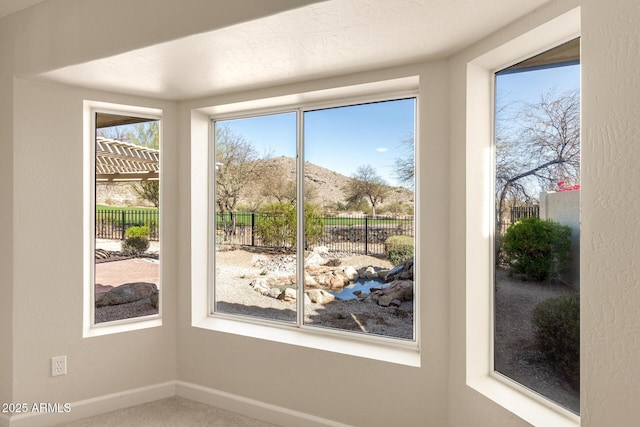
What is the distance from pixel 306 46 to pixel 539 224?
148cm

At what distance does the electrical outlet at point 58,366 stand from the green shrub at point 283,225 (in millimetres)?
1614

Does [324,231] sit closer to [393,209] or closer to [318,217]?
[318,217]

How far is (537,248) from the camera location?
185 centimetres

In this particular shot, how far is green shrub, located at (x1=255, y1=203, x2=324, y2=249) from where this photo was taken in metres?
2.84

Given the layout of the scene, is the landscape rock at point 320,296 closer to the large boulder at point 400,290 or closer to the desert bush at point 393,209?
the large boulder at point 400,290

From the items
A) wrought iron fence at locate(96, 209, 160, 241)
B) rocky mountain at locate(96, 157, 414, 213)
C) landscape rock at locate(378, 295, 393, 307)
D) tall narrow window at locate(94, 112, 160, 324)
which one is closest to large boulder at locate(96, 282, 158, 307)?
tall narrow window at locate(94, 112, 160, 324)

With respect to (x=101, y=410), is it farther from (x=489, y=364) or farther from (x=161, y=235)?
(x=489, y=364)

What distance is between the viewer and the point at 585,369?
140cm

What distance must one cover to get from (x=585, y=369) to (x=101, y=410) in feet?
9.97

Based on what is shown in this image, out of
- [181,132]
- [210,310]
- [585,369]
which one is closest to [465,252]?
[585,369]

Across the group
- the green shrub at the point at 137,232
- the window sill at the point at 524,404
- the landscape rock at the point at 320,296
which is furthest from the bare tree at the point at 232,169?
the window sill at the point at 524,404

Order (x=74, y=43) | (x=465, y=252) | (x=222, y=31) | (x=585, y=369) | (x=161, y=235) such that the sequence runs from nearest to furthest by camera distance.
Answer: (x=585, y=369) → (x=222, y=31) → (x=465, y=252) → (x=74, y=43) → (x=161, y=235)

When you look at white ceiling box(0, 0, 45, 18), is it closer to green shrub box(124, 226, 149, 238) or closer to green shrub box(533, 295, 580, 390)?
green shrub box(124, 226, 149, 238)

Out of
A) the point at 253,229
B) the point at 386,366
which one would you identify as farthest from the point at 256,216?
the point at 386,366
